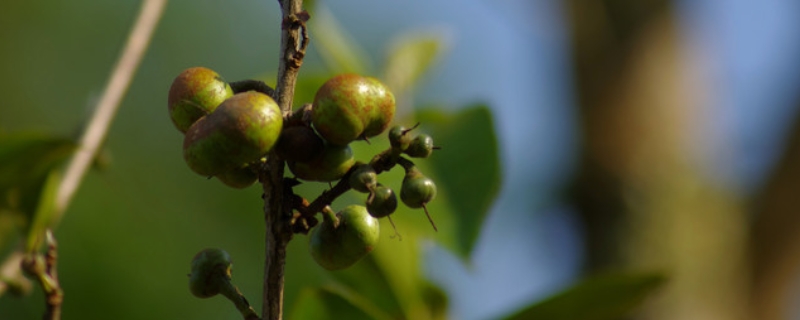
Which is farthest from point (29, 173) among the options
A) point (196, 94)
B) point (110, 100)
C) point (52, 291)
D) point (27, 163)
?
point (196, 94)

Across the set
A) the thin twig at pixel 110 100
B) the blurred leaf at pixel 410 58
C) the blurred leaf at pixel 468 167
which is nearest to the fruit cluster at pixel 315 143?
the blurred leaf at pixel 468 167

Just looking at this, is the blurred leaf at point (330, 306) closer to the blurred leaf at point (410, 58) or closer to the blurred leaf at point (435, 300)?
the blurred leaf at point (435, 300)

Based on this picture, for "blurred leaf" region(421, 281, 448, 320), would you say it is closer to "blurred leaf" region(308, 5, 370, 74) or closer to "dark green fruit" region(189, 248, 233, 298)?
"blurred leaf" region(308, 5, 370, 74)

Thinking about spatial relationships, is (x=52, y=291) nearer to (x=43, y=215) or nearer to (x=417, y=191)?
(x=43, y=215)

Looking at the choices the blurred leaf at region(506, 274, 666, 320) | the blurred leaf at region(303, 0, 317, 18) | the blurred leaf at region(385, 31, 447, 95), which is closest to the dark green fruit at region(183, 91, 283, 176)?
the blurred leaf at region(506, 274, 666, 320)

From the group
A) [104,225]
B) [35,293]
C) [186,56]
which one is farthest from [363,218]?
[186,56]

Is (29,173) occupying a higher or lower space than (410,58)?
lower

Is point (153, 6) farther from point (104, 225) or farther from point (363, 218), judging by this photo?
point (104, 225)
